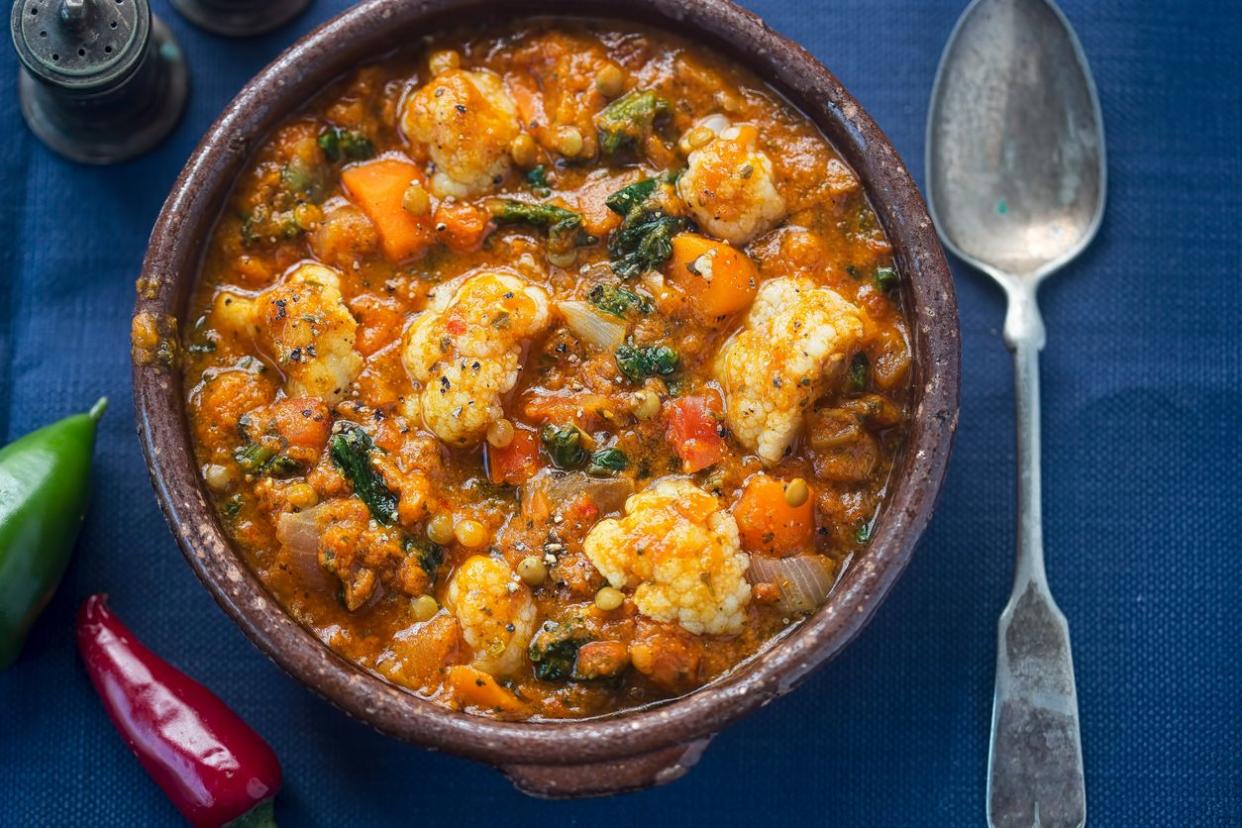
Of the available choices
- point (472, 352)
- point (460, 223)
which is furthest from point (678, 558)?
point (460, 223)

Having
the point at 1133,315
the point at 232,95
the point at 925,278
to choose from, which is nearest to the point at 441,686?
the point at 925,278

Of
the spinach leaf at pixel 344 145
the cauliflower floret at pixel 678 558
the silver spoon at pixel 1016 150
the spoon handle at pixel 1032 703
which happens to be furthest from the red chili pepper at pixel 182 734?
Answer: the silver spoon at pixel 1016 150

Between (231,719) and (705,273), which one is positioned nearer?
(705,273)

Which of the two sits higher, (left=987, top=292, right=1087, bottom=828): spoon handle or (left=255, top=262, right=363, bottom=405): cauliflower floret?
(left=255, top=262, right=363, bottom=405): cauliflower floret

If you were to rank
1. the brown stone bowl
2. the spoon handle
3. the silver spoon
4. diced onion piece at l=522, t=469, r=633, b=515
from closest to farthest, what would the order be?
the brown stone bowl
diced onion piece at l=522, t=469, r=633, b=515
the spoon handle
the silver spoon

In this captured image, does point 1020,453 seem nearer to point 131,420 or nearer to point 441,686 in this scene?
point 441,686

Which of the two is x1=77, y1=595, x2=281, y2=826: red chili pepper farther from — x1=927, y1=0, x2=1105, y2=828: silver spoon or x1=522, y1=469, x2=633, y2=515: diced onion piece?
x1=927, y1=0, x2=1105, y2=828: silver spoon

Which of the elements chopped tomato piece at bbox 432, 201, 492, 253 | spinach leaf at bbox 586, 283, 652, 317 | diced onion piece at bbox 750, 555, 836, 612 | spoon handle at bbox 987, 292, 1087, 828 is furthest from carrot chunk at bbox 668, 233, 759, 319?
spoon handle at bbox 987, 292, 1087, 828
